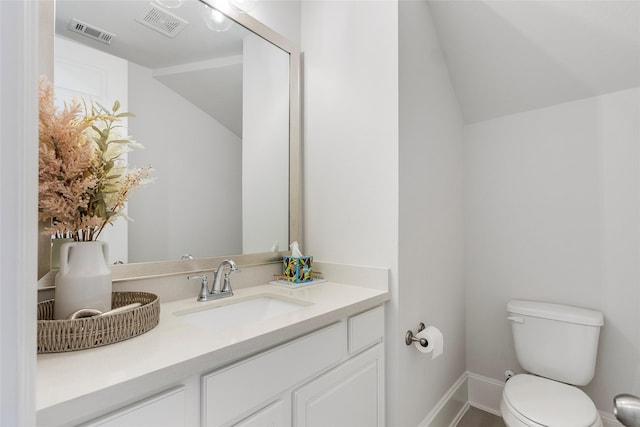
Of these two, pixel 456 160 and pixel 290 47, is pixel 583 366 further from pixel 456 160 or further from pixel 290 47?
pixel 290 47

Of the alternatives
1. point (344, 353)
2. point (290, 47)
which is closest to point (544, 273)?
point (344, 353)

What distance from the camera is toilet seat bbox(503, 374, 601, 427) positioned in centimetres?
124

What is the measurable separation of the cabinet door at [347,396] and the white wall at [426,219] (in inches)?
3.9

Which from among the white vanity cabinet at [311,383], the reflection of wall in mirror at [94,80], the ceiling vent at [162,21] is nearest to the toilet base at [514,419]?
the white vanity cabinet at [311,383]

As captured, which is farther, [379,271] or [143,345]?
[379,271]

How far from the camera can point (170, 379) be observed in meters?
0.67

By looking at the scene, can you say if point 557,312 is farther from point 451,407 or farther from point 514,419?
point 451,407

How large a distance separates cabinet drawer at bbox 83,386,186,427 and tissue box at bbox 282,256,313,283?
2.70 ft

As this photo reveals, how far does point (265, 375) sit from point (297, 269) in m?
0.67

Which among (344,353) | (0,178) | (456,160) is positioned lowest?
(344,353)

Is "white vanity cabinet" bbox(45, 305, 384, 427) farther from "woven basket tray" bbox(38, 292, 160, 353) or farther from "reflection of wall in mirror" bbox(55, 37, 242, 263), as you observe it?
"reflection of wall in mirror" bbox(55, 37, 242, 263)

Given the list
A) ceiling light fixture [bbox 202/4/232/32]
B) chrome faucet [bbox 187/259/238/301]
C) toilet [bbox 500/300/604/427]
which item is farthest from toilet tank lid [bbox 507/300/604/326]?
ceiling light fixture [bbox 202/4/232/32]

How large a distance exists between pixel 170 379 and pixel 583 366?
1871 mm

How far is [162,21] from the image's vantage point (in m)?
1.26
